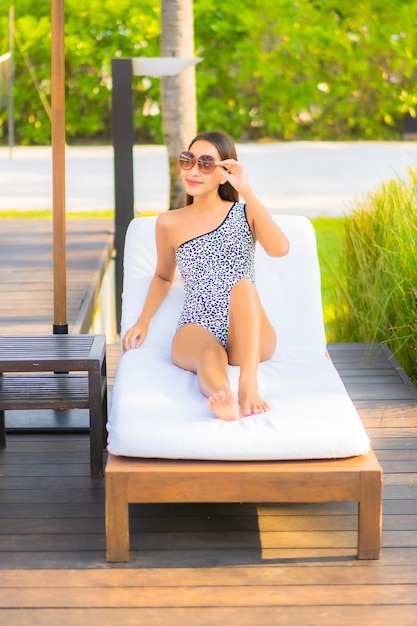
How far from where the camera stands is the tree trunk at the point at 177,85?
817cm

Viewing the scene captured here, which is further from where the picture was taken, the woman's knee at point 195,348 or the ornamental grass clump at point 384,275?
the ornamental grass clump at point 384,275

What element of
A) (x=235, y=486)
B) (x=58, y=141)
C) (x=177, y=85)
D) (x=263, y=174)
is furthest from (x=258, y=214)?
(x=263, y=174)

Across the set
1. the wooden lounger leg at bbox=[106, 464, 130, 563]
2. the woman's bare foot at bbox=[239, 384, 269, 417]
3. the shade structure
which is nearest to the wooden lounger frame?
the wooden lounger leg at bbox=[106, 464, 130, 563]

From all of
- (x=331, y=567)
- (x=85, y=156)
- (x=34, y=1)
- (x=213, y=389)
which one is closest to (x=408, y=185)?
(x=213, y=389)

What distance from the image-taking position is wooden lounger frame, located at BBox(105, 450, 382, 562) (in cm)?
302

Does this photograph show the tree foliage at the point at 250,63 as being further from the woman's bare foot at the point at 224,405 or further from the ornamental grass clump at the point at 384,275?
the woman's bare foot at the point at 224,405

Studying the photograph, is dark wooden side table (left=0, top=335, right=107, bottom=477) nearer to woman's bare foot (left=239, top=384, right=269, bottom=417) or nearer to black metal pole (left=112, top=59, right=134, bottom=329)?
woman's bare foot (left=239, top=384, right=269, bottom=417)

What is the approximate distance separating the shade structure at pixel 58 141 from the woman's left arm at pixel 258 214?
2.52ft

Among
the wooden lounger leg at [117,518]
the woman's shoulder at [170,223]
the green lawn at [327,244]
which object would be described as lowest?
the green lawn at [327,244]

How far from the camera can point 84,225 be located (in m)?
8.90

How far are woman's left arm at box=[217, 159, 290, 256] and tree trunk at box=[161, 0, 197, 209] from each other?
448 cm

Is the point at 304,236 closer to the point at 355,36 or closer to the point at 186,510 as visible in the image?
the point at 186,510

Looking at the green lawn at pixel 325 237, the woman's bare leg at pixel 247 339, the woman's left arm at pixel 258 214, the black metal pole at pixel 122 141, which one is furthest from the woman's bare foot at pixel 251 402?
the green lawn at pixel 325 237

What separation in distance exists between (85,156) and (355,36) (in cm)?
441
